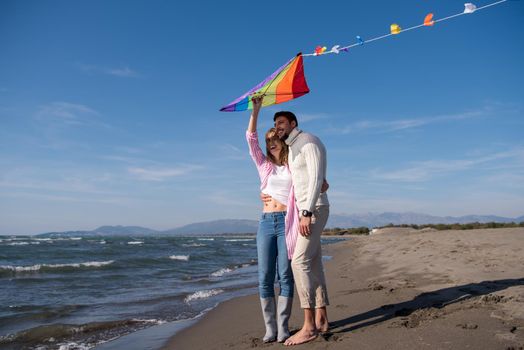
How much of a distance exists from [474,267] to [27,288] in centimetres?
956

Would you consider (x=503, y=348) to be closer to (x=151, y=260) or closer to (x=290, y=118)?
(x=290, y=118)

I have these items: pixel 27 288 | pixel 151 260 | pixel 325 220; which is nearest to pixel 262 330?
pixel 325 220

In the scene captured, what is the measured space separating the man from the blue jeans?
13cm

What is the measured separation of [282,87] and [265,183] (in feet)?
3.61

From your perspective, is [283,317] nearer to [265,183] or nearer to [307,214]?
[307,214]

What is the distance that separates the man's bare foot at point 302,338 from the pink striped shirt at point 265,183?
617 mm

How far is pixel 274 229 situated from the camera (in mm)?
3301

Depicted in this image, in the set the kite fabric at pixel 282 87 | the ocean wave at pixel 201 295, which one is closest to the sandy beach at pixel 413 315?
the ocean wave at pixel 201 295

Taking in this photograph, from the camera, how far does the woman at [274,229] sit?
326 cm

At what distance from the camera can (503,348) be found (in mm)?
2545

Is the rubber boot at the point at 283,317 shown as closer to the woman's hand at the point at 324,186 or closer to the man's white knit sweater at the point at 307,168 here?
the man's white knit sweater at the point at 307,168

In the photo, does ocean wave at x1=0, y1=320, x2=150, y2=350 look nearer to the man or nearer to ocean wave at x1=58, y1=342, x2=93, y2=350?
ocean wave at x1=58, y1=342, x2=93, y2=350

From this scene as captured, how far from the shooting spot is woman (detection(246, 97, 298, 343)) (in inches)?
128

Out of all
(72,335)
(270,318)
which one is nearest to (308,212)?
(270,318)
